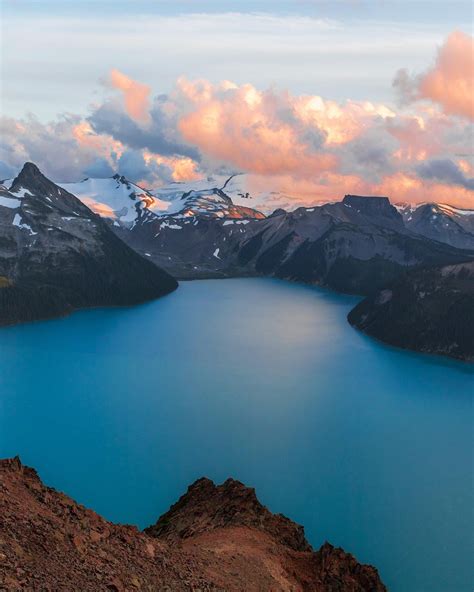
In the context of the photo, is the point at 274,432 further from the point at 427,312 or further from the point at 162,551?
the point at 427,312

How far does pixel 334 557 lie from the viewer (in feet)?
136

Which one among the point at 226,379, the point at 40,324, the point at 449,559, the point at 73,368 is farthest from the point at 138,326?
the point at 449,559

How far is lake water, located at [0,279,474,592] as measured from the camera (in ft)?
185

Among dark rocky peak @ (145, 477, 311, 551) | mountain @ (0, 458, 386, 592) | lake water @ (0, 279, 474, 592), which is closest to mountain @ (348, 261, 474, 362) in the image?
lake water @ (0, 279, 474, 592)

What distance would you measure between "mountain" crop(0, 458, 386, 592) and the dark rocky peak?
101 millimetres

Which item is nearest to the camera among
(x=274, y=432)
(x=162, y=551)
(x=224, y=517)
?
(x=162, y=551)

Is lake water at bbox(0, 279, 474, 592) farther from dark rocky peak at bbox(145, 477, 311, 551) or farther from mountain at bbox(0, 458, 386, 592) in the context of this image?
mountain at bbox(0, 458, 386, 592)

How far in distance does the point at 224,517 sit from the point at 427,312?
109 meters

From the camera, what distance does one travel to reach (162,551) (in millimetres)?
34406

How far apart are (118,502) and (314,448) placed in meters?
23.9

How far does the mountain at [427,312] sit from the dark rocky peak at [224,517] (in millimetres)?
90174

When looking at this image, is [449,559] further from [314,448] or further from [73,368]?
[73,368]

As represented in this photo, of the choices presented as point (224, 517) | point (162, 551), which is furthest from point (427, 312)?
point (162, 551)

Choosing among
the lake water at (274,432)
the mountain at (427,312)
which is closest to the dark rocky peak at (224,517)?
the lake water at (274,432)
